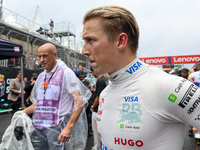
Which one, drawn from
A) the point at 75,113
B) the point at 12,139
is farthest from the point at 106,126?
the point at 12,139

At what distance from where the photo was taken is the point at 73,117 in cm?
202

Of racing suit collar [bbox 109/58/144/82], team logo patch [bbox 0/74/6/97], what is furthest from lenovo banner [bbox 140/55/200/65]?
racing suit collar [bbox 109/58/144/82]

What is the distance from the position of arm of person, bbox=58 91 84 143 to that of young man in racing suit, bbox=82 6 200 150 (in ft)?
3.40

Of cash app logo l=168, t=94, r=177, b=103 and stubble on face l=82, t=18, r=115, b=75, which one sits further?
stubble on face l=82, t=18, r=115, b=75

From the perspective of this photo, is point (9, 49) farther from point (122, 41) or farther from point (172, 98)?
point (172, 98)

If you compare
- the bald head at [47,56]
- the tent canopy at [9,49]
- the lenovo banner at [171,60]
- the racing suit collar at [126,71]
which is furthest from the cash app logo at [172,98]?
the lenovo banner at [171,60]

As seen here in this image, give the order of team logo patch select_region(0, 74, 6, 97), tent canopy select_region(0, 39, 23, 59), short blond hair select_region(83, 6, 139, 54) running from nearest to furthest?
1. short blond hair select_region(83, 6, 139, 54)
2. tent canopy select_region(0, 39, 23, 59)
3. team logo patch select_region(0, 74, 6, 97)

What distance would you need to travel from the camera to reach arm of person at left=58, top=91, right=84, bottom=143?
6.16 feet

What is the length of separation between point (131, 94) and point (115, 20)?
0.37 meters

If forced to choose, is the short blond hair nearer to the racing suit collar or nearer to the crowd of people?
the crowd of people

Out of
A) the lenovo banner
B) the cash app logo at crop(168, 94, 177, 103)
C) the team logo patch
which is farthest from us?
the lenovo banner

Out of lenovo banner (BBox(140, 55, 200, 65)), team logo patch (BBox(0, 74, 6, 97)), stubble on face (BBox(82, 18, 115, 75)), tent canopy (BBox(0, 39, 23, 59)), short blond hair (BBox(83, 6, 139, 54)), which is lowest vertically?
team logo patch (BBox(0, 74, 6, 97))

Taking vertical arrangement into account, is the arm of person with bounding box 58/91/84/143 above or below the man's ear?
below

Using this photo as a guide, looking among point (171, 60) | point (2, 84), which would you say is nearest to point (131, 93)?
point (2, 84)
